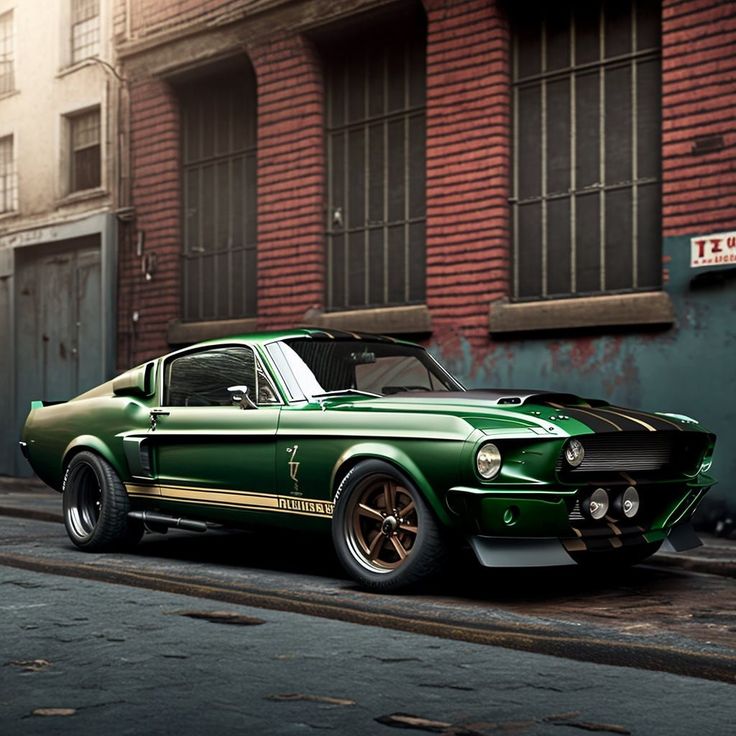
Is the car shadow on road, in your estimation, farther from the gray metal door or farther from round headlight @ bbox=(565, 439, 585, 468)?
the gray metal door

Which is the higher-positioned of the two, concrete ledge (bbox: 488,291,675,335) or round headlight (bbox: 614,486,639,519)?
concrete ledge (bbox: 488,291,675,335)

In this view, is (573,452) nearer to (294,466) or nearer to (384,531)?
(384,531)

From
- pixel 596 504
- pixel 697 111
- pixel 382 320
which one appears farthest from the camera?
pixel 382 320

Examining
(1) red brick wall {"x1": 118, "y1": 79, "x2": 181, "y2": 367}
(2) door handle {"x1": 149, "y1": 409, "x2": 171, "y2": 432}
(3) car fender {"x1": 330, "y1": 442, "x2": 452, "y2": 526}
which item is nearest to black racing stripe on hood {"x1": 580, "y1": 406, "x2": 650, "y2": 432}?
(3) car fender {"x1": 330, "y1": 442, "x2": 452, "y2": 526}

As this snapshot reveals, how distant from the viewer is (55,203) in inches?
731

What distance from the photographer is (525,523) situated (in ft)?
21.6

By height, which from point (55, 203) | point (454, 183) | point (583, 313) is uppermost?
point (55, 203)

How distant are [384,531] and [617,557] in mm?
1584

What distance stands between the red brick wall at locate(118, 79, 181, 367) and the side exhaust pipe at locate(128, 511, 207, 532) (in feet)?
26.6

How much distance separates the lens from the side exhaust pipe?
27.2ft

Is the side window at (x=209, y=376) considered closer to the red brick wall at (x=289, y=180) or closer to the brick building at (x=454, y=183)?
the brick building at (x=454, y=183)

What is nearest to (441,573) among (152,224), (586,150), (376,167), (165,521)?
(165,521)

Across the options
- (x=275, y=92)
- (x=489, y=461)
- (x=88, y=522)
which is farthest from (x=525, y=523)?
(x=275, y=92)

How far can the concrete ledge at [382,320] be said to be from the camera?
1325cm
